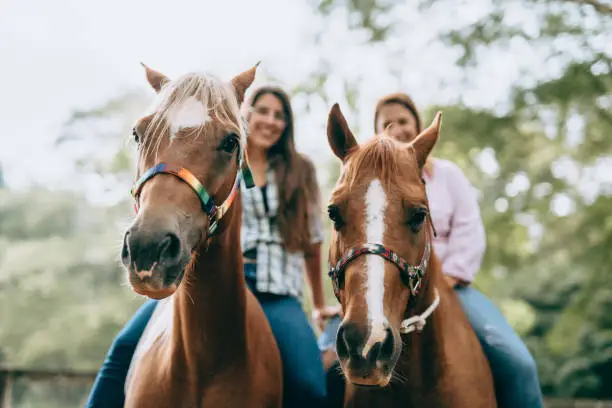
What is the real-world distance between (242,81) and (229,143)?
64 centimetres

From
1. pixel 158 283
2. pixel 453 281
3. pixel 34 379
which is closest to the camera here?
pixel 158 283

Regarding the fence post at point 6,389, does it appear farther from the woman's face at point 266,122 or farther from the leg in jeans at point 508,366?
the leg in jeans at point 508,366

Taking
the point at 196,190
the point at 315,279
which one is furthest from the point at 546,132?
the point at 196,190

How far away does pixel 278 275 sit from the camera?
4.16 metres

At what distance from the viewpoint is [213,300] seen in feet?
10.4

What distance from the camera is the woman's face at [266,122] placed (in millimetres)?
4520

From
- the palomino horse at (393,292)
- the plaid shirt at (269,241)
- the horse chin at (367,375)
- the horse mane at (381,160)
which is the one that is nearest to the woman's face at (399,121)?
the plaid shirt at (269,241)

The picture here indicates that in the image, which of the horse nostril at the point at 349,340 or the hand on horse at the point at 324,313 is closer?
the horse nostril at the point at 349,340

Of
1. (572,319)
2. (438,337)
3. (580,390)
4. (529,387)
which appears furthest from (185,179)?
(580,390)

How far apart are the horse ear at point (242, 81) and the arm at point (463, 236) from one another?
1.62 m

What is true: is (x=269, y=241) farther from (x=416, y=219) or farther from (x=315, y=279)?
(x=416, y=219)

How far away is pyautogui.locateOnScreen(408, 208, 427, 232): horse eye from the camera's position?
2.90 meters

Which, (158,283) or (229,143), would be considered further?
(229,143)

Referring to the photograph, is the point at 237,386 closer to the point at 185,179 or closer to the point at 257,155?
the point at 185,179
